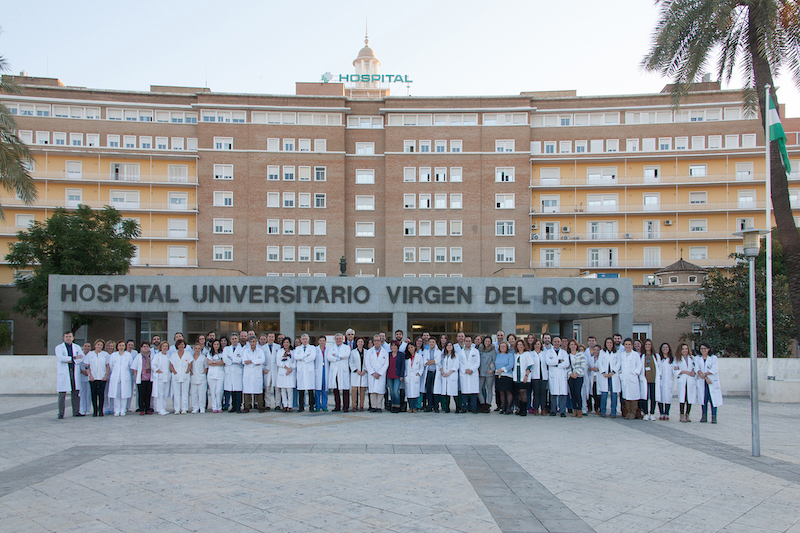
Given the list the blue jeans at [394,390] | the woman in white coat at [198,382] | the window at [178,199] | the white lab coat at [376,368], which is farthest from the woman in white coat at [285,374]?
the window at [178,199]

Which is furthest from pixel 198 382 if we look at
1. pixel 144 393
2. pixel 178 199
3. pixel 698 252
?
pixel 698 252

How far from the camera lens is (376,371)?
1512cm

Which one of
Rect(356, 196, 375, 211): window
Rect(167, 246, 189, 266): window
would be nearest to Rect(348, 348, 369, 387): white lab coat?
Rect(356, 196, 375, 211): window

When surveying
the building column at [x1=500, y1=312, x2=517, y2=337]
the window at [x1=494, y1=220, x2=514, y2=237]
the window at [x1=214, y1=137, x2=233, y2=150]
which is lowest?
the building column at [x1=500, y1=312, x2=517, y2=337]

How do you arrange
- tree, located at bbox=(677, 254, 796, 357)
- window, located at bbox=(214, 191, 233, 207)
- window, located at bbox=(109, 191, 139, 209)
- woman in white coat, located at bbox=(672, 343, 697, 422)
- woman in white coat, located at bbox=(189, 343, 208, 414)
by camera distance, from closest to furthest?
woman in white coat, located at bbox=(672, 343, 697, 422), woman in white coat, located at bbox=(189, 343, 208, 414), tree, located at bbox=(677, 254, 796, 357), window, located at bbox=(214, 191, 233, 207), window, located at bbox=(109, 191, 139, 209)

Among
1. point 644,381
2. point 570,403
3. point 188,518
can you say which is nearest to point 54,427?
point 188,518

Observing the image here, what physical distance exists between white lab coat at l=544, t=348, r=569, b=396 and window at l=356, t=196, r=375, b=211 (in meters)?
40.8

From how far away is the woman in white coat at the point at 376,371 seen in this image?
595 inches

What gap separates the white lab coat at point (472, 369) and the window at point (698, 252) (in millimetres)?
45205

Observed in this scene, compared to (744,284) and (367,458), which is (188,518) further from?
(744,284)

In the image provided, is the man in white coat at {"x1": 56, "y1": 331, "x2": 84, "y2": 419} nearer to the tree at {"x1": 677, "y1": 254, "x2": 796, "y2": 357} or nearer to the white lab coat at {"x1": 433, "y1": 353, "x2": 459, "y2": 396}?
the white lab coat at {"x1": 433, "y1": 353, "x2": 459, "y2": 396}

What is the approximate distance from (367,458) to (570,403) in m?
7.78

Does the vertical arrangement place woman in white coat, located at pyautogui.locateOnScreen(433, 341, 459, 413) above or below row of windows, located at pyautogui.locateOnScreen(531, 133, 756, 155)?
below

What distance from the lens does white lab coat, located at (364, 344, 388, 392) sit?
1511 centimetres
